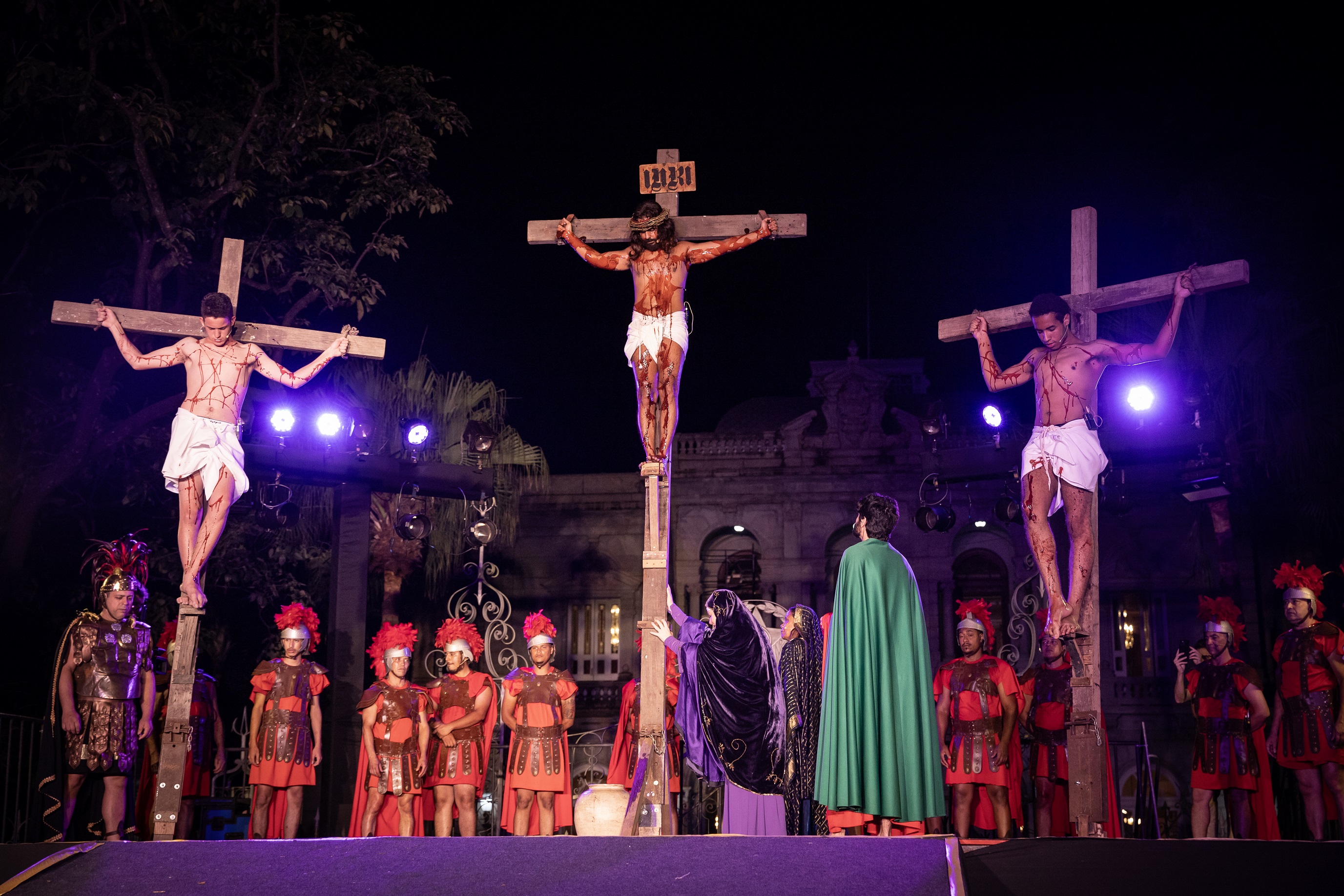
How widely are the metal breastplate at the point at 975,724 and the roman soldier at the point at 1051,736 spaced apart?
0.54 m

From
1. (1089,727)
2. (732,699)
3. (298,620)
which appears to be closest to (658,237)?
(732,699)

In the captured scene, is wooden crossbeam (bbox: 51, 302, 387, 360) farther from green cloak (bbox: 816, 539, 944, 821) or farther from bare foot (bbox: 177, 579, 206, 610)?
green cloak (bbox: 816, 539, 944, 821)

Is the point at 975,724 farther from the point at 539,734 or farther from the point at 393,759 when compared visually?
the point at 393,759

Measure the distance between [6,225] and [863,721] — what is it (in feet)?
27.3

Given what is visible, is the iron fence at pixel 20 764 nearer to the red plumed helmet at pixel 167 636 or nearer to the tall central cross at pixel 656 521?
the red plumed helmet at pixel 167 636

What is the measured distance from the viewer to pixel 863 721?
5520 mm

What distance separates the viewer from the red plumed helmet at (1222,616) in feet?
24.7

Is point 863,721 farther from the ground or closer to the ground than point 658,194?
closer to the ground

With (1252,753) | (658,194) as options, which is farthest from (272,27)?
(1252,753)

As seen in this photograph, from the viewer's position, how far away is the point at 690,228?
632 cm

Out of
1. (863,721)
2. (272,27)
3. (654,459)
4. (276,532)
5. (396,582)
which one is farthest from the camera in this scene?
(396,582)

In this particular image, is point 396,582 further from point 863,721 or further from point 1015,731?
point 863,721

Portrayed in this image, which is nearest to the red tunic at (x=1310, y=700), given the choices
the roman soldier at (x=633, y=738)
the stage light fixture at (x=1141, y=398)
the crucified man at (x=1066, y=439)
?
the crucified man at (x=1066, y=439)

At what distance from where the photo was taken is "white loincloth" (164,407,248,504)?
20.0 feet
